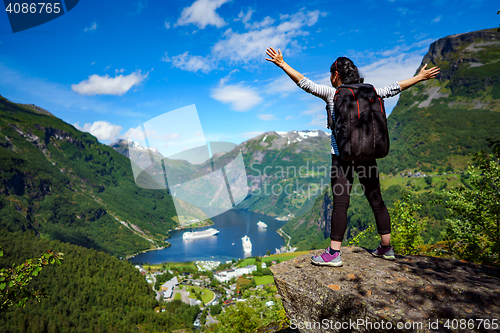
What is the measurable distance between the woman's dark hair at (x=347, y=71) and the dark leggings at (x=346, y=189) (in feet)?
3.29

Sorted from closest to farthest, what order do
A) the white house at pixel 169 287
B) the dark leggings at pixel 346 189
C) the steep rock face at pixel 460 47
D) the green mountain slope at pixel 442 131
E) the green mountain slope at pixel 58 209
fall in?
the dark leggings at pixel 346 189
the white house at pixel 169 287
the green mountain slope at pixel 442 131
the green mountain slope at pixel 58 209
the steep rock face at pixel 460 47

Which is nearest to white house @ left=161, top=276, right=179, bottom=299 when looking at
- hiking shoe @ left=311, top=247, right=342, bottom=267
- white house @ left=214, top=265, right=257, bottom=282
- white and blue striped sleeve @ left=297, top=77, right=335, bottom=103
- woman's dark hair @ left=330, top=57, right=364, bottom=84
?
white house @ left=214, top=265, right=257, bottom=282

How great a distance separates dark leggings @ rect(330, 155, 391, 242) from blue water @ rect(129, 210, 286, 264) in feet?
361

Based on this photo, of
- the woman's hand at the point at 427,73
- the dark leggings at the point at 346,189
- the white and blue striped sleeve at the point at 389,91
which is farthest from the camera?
the woman's hand at the point at 427,73

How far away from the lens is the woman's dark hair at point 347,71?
2.96 meters

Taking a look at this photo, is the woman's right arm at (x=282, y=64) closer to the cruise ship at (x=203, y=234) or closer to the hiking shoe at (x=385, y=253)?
the hiking shoe at (x=385, y=253)

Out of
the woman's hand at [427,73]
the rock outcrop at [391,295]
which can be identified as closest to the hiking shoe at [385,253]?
the rock outcrop at [391,295]

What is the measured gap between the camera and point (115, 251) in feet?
458

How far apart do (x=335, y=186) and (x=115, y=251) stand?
16752 cm

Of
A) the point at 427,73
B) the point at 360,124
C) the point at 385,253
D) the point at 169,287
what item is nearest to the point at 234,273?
the point at 169,287

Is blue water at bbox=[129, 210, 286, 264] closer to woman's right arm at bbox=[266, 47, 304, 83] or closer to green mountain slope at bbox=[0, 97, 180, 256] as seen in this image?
green mountain slope at bbox=[0, 97, 180, 256]

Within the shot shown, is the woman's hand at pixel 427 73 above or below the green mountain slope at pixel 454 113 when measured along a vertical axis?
below

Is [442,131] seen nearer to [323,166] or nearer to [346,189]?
[323,166]

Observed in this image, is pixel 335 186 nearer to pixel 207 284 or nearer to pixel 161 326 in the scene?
pixel 161 326
